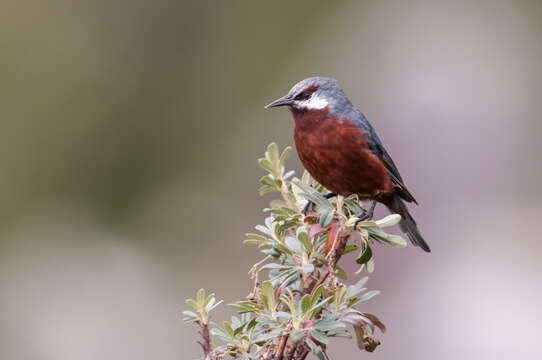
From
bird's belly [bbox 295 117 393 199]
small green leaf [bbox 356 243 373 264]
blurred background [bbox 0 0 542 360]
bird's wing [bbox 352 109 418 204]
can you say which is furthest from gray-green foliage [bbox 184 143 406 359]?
blurred background [bbox 0 0 542 360]

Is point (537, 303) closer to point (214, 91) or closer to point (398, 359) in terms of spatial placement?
point (398, 359)

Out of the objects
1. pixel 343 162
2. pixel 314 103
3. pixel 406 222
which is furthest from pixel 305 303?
pixel 314 103

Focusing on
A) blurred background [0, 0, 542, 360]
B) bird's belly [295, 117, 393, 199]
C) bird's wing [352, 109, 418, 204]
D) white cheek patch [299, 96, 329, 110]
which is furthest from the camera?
blurred background [0, 0, 542, 360]

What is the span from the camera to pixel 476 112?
836 cm

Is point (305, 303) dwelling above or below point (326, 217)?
below

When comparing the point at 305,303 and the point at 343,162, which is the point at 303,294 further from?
the point at 343,162

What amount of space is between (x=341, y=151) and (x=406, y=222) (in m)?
0.59

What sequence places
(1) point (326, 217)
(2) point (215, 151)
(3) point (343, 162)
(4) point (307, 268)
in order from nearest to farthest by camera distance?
(4) point (307, 268) < (1) point (326, 217) < (3) point (343, 162) < (2) point (215, 151)

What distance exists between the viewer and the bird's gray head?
149 inches

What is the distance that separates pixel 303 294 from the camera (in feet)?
6.20

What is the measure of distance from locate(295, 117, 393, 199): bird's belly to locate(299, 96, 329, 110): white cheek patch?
17 centimetres

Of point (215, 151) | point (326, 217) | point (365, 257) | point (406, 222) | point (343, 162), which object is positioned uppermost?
point (215, 151)

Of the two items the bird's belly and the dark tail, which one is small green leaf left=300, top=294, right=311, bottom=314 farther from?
the dark tail

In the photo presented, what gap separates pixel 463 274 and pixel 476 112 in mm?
2610
